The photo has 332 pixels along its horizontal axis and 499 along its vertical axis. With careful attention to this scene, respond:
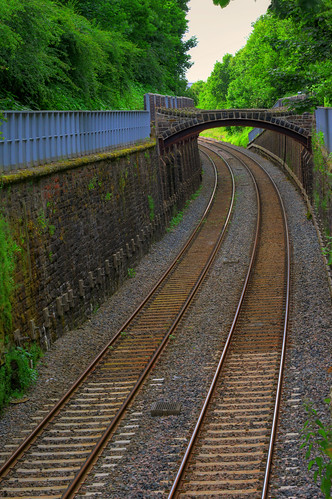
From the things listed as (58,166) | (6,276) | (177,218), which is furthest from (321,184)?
(6,276)

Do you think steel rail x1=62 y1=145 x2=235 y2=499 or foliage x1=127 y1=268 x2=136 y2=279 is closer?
steel rail x1=62 y1=145 x2=235 y2=499

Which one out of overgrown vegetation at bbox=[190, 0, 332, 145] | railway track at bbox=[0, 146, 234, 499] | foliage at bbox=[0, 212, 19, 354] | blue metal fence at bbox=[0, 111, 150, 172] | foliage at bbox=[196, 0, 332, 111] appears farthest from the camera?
foliage at bbox=[196, 0, 332, 111]

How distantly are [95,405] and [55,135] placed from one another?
8454 mm

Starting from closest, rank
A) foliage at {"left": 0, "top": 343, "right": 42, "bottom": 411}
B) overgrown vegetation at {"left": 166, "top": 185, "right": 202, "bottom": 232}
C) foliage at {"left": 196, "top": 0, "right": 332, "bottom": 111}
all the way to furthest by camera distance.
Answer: foliage at {"left": 0, "top": 343, "right": 42, "bottom": 411}, foliage at {"left": 196, "top": 0, "right": 332, "bottom": 111}, overgrown vegetation at {"left": 166, "top": 185, "right": 202, "bottom": 232}

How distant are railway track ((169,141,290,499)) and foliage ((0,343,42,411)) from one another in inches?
145

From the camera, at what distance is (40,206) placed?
16.6m

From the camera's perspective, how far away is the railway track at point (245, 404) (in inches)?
368

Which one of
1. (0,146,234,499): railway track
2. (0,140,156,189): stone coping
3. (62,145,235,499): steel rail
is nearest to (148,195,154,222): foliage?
(0,140,156,189): stone coping

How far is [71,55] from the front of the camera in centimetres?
2762

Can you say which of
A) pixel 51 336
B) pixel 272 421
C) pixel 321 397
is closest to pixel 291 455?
pixel 272 421

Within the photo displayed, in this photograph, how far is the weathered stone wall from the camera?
15.3 metres

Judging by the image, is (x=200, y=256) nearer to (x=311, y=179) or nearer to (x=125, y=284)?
(x=125, y=284)

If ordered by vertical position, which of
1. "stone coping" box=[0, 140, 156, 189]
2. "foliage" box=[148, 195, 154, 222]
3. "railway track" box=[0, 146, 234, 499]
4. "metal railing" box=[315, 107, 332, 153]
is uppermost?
"metal railing" box=[315, 107, 332, 153]

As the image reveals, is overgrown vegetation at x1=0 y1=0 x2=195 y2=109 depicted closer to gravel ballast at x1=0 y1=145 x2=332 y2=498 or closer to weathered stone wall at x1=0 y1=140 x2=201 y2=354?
weathered stone wall at x1=0 y1=140 x2=201 y2=354
